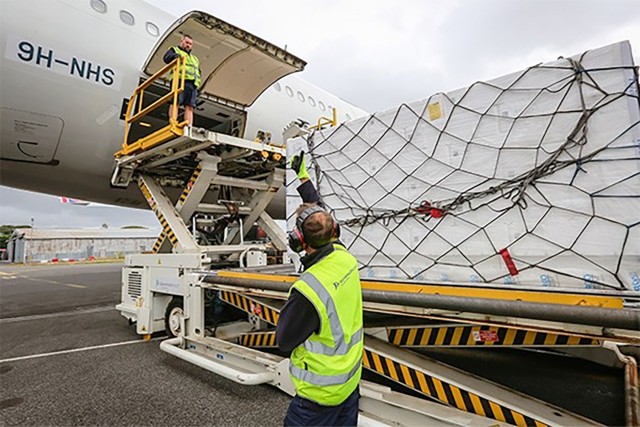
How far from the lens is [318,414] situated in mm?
1591

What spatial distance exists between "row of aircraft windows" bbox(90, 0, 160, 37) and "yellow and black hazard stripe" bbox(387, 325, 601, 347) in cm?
576

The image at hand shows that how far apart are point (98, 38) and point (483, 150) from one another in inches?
205

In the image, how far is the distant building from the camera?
30.1 metres

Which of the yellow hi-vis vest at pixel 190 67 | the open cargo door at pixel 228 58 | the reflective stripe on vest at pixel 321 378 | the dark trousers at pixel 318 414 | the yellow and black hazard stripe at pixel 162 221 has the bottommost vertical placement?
the dark trousers at pixel 318 414

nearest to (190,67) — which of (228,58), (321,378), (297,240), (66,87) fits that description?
(228,58)

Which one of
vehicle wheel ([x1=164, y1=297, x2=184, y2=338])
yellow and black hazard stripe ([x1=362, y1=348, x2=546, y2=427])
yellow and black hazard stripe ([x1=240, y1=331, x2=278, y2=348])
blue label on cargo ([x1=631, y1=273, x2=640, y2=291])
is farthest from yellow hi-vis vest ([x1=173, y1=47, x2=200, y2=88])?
blue label on cargo ([x1=631, y1=273, x2=640, y2=291])

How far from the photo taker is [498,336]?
85.2 inches

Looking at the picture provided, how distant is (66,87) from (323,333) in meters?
4.98

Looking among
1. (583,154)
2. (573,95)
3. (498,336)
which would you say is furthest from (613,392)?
(573,95)

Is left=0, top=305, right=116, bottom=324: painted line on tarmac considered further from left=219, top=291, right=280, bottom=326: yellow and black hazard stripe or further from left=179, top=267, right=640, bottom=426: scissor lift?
left=179, top=267, right=640, bottom=426: scissor lift

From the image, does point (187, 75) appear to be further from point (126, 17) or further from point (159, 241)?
point (126, 17)

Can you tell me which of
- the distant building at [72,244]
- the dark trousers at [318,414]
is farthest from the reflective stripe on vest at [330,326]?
the distant building at [72,244]

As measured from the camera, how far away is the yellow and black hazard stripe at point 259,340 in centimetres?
361

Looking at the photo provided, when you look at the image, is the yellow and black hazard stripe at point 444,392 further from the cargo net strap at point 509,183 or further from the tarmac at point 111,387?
the tarmac at point 111,387
